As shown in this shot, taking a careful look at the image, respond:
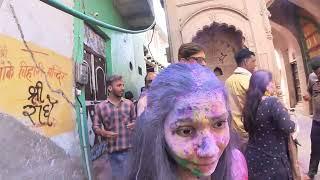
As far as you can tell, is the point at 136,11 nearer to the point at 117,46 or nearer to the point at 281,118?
the point at 117,46

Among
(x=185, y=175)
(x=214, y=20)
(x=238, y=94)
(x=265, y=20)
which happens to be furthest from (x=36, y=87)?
(x=265, y=20)

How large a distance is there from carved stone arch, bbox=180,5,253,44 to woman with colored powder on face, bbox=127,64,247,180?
17.6 feet

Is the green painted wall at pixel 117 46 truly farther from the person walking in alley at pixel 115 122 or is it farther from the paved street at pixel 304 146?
the paved street at pixel 304 146

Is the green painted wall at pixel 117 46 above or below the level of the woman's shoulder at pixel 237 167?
above

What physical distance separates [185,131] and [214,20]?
18.9 feet

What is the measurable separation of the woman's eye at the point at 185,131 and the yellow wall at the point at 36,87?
5.98 ft

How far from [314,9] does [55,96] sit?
405 inches

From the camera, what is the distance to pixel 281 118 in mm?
2793

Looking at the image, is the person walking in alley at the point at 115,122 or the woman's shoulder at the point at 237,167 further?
the person walking in alley at the point at 115,122

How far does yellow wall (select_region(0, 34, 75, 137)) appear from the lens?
2686mm

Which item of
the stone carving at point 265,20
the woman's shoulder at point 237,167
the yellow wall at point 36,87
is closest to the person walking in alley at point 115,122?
the yellow wall at point 36,87

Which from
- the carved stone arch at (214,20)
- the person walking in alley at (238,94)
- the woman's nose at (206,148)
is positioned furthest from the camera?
the carved stone arch at (214,20)

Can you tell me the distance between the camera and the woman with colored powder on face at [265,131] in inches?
112

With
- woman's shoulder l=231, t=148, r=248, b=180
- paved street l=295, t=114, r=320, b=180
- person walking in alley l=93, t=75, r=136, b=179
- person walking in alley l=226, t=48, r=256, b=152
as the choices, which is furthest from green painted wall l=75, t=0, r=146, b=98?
woman's shoulder l=231, t=148, r=248, b=180
